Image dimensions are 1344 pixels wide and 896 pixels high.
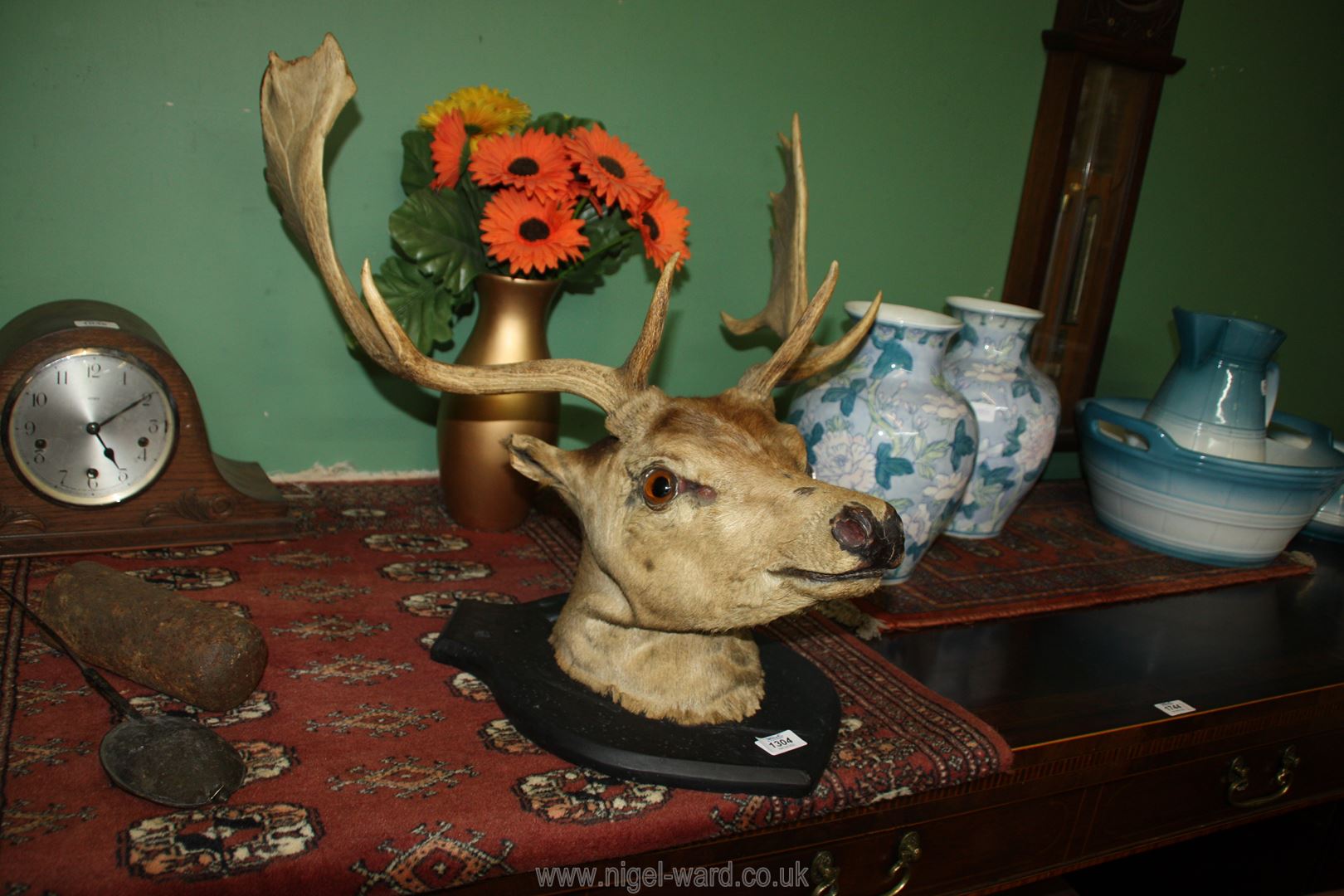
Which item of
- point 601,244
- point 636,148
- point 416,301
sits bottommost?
point 416,301

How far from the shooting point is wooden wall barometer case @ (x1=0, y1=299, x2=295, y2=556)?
1.03 metres

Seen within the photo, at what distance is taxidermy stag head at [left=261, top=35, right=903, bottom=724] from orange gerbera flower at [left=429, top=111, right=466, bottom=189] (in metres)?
0.23

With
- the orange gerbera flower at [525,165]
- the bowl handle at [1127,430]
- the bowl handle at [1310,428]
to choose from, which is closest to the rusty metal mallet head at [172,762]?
the orange gerbera flower at [525,165]

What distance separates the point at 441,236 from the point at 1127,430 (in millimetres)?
1178

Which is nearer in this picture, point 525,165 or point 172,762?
point 172,762

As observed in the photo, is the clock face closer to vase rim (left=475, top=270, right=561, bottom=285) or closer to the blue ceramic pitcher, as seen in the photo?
vase rim (left=475, top=270, right=561, bottom=285)

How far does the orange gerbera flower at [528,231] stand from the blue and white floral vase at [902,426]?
0.40 metres

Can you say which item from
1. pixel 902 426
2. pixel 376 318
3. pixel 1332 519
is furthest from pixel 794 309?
pixel 1332 519

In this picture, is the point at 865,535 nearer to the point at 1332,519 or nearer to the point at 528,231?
the point at 528,231

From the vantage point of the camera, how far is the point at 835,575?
0.74 meters

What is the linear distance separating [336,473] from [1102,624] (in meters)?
1.13

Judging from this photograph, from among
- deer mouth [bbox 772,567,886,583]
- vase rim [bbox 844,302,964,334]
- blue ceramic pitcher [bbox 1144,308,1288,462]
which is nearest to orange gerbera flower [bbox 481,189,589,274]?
vase rim [bbox 844,302,964,334]

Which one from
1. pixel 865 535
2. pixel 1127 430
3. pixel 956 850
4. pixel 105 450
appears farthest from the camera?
pixel 1127 430

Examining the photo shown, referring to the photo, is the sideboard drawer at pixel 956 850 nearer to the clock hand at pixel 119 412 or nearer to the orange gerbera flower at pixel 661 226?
the orange gerbera flower at pixel 661 226
